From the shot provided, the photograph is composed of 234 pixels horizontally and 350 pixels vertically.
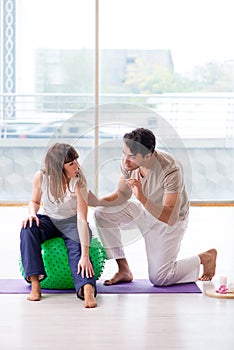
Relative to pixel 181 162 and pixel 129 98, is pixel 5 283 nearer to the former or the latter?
pixel 181 162

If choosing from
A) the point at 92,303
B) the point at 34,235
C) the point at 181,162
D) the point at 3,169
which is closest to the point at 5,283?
the point at 34,235

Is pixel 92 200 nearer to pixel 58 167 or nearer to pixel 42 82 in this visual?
pixel 58 167

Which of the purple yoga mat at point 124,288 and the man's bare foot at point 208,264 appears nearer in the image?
the purple yoga mat at point 124,288

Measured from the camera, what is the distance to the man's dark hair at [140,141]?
353cm

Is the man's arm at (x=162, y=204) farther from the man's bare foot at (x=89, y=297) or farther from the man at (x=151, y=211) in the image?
the man's bare foot at (x=89, y=297)

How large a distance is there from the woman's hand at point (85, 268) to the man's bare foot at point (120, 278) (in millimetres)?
308

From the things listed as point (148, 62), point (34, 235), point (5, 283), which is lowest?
point (5, 283)

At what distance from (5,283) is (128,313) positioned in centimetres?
80

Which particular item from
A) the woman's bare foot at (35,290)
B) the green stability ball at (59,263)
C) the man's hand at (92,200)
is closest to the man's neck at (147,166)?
the man's hand at (92,200)

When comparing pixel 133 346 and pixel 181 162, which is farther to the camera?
pixel 181 162

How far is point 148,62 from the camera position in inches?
247

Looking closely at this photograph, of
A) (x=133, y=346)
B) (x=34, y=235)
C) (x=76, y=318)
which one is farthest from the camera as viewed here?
(x=34, y=235)

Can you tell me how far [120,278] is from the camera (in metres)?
3.75

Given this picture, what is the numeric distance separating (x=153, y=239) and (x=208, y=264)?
343 millimetres
